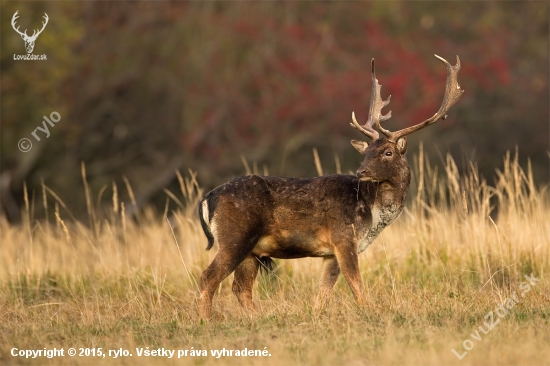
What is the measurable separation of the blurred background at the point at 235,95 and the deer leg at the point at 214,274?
548 inches

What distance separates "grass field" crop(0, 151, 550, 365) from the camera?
693 centimetres

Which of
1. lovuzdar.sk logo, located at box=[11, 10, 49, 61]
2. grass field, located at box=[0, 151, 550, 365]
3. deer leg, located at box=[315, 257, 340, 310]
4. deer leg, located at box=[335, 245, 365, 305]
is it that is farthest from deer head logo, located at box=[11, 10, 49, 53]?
deer leg, located at box=[335, 245, 365, 305]

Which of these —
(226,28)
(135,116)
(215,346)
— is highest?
(226,28)

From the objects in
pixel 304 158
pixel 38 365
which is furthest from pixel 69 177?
pixel 38 365

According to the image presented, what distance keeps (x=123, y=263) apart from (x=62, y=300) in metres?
1.21

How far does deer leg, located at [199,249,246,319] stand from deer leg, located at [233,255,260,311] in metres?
0.41

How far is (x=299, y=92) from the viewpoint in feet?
80.5

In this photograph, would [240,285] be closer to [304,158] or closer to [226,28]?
[304,158]

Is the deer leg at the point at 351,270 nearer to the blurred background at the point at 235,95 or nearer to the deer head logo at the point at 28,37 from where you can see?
the deer head logo at the point at 28,37
